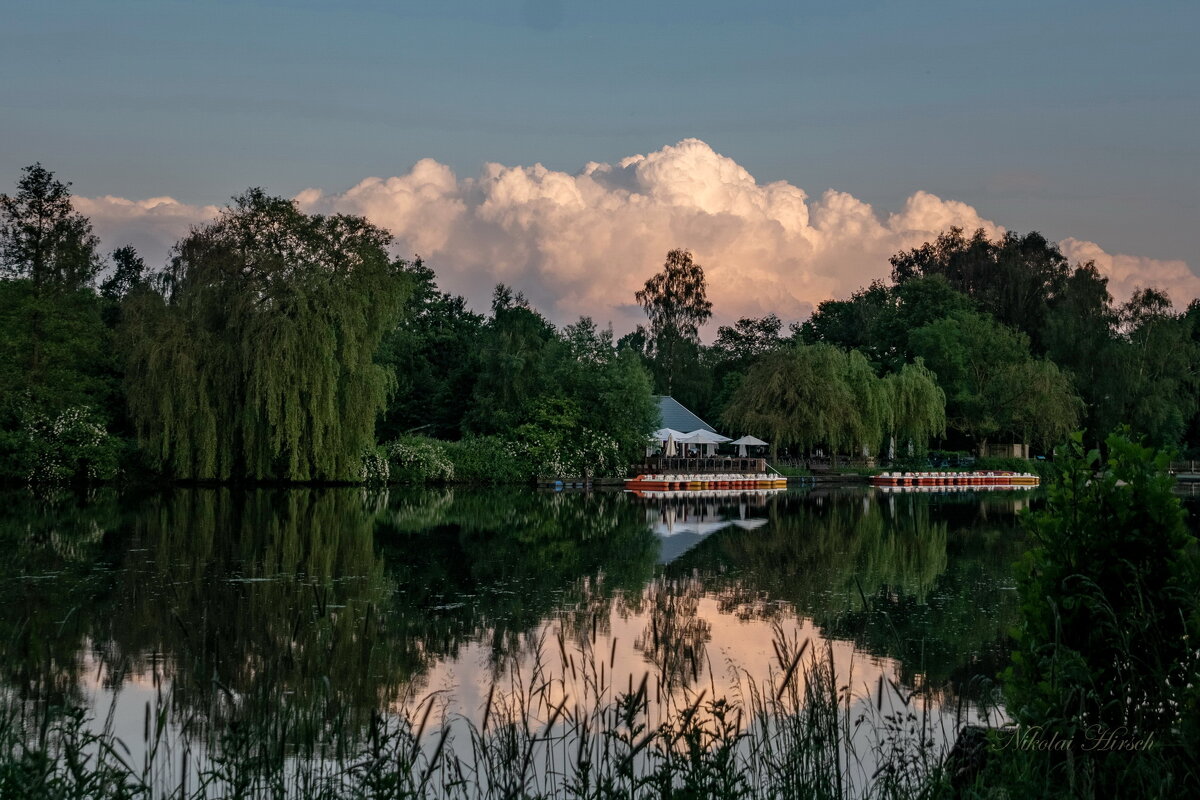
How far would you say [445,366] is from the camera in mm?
58562

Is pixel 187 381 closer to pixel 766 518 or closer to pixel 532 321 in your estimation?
pixel 766 518

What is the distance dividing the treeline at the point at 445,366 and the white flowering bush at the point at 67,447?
0.27 ft

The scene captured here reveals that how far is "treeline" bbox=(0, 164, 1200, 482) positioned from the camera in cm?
3853

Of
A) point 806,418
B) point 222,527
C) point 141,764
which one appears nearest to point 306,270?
point 222,527

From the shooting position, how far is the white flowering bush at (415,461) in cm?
4481

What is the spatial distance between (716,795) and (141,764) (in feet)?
14.0

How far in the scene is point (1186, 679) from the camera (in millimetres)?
4320

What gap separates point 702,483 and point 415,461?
11973 mm

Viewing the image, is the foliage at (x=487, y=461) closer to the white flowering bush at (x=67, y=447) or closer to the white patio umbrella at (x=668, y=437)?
the white patio umbrella at (x=668, y=437)

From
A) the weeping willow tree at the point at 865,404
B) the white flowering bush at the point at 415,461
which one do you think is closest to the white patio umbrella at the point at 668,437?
the weeping willow tree at the point at 865,404

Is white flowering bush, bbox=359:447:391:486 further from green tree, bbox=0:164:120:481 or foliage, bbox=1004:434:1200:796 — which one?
foliage, bbox=1004:434:1200:796

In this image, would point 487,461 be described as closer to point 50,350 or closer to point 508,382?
point 508,382

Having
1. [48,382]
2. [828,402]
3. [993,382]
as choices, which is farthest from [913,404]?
[48,382]

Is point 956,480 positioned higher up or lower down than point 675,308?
lower down
